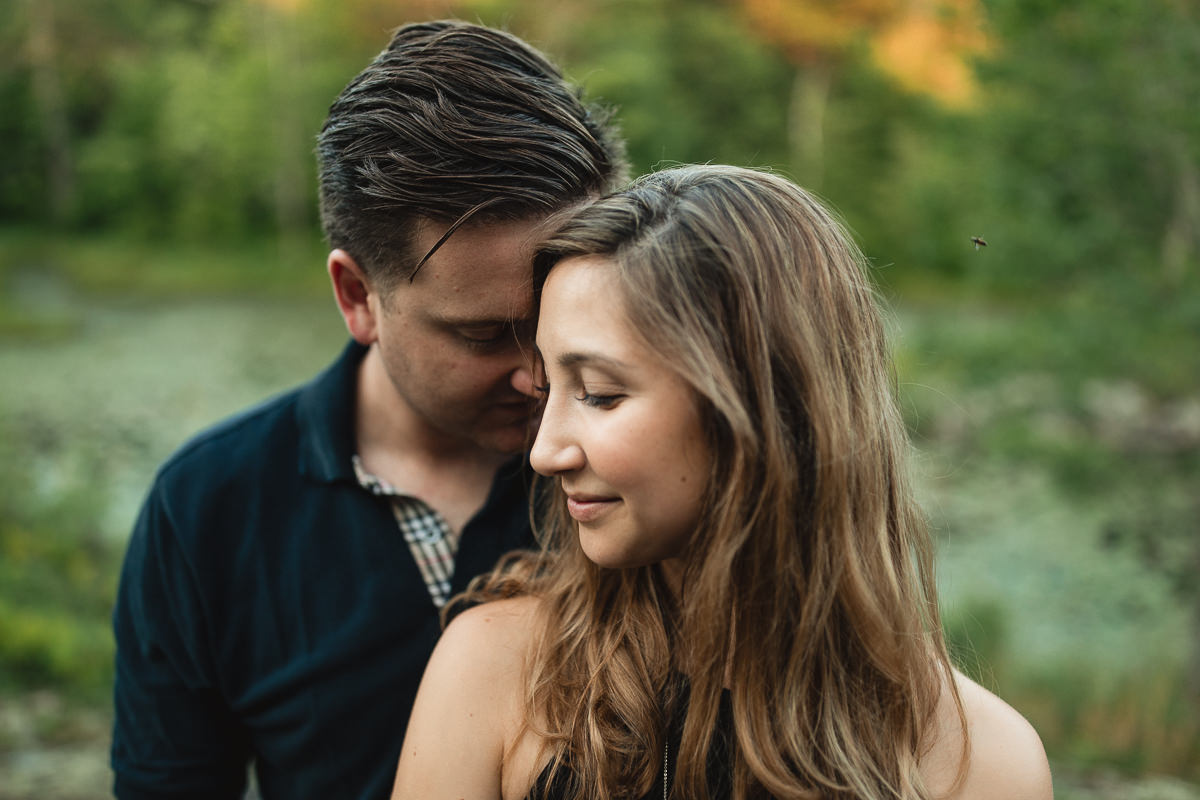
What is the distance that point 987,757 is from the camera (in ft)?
4.87

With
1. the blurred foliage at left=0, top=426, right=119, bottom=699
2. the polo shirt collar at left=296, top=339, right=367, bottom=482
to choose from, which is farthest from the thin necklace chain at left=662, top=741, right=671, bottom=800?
the blurred foliage at left=0, top=426, right=119, bottom=699

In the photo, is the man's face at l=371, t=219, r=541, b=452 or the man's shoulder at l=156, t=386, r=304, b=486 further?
the man's shoulder at l=156, t=386, r=304, b=486

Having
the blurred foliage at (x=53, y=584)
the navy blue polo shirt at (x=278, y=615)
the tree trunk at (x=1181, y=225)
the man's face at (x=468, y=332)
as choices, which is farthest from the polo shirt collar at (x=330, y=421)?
the tree trunk at (x=1181, y=225)

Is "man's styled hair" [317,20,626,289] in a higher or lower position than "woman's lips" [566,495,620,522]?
higher

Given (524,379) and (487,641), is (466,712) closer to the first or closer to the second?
(487,641)

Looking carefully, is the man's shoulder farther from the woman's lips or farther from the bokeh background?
A: the bokeh background

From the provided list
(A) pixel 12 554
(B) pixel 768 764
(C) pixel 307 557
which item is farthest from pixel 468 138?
(A) pixel 12 554

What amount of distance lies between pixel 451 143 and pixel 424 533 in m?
0.70

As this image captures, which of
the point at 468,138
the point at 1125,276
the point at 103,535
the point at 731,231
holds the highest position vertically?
the point at 468,138

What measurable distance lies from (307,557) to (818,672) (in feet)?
3.12

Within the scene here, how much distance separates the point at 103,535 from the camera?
627cm

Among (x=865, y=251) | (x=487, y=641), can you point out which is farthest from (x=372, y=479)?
(x=865, y=251)

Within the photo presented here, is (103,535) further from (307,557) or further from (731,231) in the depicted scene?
(731,231)

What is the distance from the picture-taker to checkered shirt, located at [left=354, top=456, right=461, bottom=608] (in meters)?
1.96
